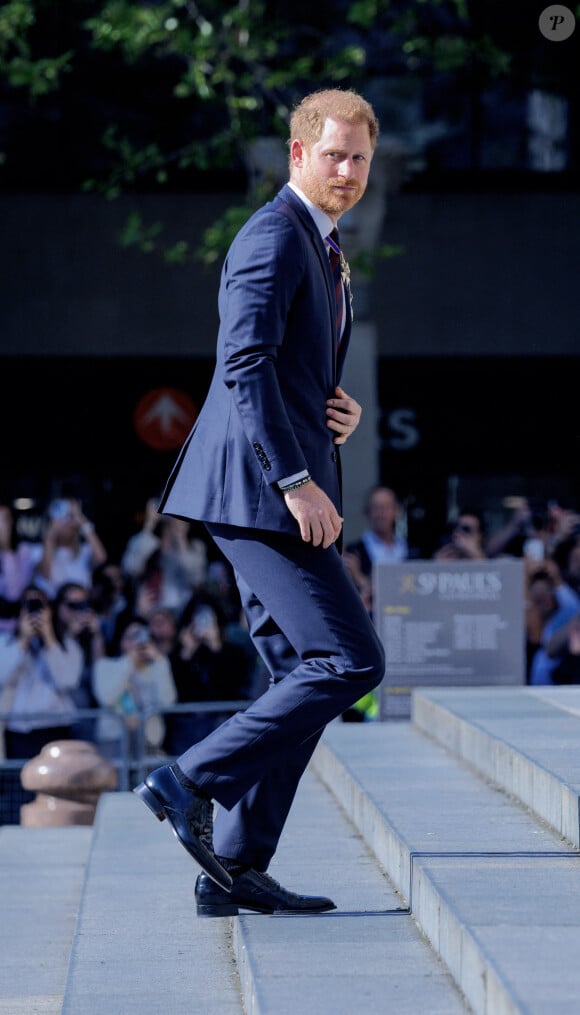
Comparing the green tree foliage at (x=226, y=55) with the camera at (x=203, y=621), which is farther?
the green tree foliage at (x=226, y=55)

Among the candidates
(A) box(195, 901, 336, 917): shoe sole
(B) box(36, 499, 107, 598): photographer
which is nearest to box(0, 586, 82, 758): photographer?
(B) box(36, 499, 107, 598): photographer

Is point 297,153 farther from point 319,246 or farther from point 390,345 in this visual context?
point 390,345

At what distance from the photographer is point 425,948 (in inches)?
164

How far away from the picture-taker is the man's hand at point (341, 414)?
4.34 meters

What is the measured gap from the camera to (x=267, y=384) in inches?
160

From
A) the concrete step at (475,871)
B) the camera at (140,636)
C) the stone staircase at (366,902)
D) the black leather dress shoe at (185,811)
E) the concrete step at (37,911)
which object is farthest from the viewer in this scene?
the camera at (140,636)

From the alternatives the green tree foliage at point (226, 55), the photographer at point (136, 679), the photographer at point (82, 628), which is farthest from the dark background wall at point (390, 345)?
the photographer at point (136, 679)

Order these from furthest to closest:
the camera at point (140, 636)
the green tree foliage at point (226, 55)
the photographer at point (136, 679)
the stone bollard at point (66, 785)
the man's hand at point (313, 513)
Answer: the green tree foliage at point (226, 55)
the camera at point (140, 636)
the photographer at point (136, 679)
the stone bollard at point (66, 785)
the man's hand at point (313, 513)

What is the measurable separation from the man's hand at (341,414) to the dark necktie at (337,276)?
0.67ft

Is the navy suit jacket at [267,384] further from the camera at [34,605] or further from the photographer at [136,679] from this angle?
the camera at [34,605]

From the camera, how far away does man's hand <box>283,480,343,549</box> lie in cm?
409

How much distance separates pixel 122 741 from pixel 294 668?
5.30m

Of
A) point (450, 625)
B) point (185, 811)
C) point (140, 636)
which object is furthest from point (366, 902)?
point (140, 636)

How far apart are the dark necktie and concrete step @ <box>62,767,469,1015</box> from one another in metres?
1.67
